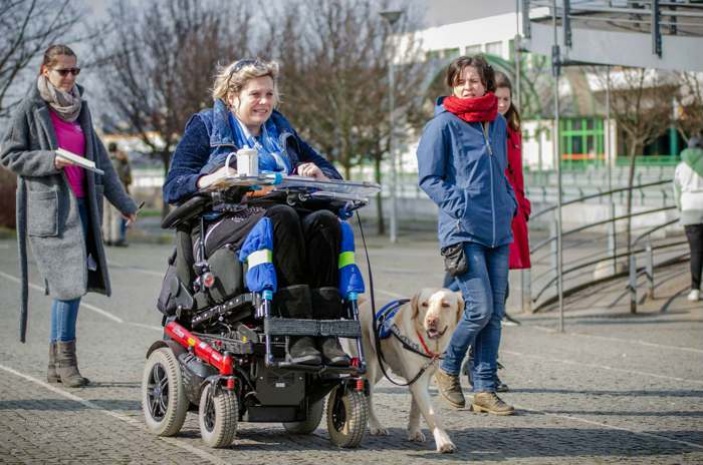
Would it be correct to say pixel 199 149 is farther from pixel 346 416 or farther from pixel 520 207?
pixel 520 207

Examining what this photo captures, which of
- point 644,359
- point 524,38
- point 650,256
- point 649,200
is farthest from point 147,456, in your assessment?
point 649,200

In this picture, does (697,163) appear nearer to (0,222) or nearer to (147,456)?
(147,456)

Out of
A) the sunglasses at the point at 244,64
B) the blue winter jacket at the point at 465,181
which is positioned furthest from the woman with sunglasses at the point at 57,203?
the blue winter jacket at the point at 465,181

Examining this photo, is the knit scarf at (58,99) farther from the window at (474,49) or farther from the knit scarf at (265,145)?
the window at (474,49)

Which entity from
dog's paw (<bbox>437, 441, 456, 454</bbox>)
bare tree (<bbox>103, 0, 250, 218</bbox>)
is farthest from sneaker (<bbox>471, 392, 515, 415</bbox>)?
bare tree (<bbox>103, 0, 250, 218</bbox>)

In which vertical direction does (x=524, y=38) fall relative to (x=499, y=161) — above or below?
above

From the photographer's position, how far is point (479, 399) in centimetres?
852

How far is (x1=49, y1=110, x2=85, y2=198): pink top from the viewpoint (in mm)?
9797

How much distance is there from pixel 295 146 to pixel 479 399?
2.05 meters

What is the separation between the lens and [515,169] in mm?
9688

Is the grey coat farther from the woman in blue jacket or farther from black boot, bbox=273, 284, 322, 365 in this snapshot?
black boot, bbox=273, 284, 322, 365

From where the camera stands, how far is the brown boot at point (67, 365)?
9578 millimetres

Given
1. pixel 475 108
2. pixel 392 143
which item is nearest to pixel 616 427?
pixel 475 108

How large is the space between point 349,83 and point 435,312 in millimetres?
32203
